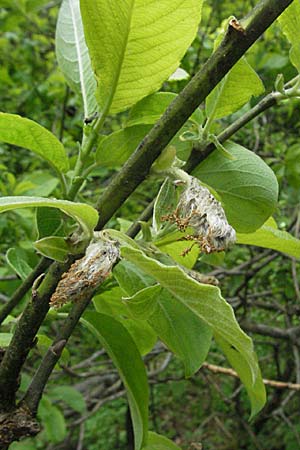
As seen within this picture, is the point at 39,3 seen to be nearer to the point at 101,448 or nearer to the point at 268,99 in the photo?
the point at 268,99

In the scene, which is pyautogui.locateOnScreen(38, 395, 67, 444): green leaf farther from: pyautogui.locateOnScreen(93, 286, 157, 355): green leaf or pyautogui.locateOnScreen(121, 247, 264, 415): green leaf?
pyautogui.locateOnScreen(121, 247, 264, 415): green leaf

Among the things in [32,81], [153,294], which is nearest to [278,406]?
[32,81]

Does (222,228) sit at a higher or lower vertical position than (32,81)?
higher

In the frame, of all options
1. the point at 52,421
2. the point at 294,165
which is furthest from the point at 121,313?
the point at 52,421

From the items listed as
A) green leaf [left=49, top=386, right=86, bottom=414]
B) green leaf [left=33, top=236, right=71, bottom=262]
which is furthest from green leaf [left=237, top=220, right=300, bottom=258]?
green leaf [left=49, top=386, right=86, bottom=414]

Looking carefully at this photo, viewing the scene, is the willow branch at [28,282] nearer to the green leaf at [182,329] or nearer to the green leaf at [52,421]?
the green leaf at [182,329]

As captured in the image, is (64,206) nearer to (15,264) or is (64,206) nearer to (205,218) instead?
(205,218)

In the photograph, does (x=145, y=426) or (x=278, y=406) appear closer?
(x=145, y=426)
